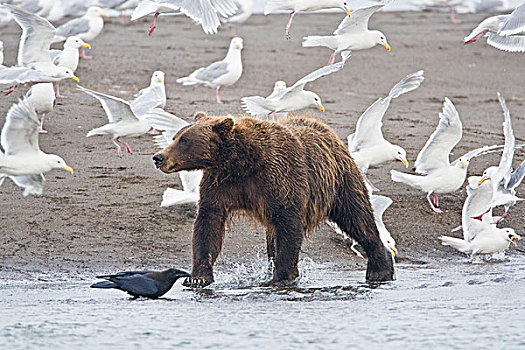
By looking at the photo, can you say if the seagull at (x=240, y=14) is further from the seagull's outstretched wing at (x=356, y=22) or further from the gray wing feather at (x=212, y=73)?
the seagull's outstretched wing at (x=356, y=22)

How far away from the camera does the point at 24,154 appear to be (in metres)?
9.39

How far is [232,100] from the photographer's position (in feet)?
48.7

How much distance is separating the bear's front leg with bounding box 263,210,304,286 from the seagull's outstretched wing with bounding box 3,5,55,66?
18.6 ft

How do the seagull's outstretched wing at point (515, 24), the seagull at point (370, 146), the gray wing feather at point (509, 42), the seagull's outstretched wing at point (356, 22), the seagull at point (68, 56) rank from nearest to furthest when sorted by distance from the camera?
1. the seagull's outstretched wing at point (515, 24)
2. the seagull at point (370, 146)
3. the gray wing feather at point (509, 42)
4. the seagull's outstretched wing at point (356, 22)
5. the seagull at point (68, 56)

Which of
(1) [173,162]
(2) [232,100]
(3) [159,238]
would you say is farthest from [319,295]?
(2) [232,100]

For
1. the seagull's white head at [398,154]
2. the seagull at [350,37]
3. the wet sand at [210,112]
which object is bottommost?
the wet sand at [210,112]

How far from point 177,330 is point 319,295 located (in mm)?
1490

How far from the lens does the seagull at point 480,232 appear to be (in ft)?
31.6

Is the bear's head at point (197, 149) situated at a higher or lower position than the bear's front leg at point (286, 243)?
higher

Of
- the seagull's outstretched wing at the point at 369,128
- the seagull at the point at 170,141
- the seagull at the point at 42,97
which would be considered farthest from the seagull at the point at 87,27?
the seagull at the point at 170,141

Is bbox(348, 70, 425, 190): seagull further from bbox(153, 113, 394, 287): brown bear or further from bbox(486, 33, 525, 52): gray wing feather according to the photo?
bbox(153, 113, 394, 287): brown bear

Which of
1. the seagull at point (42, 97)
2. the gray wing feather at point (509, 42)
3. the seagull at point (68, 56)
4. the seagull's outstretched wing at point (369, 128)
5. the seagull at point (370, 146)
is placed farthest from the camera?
the seagull at point (68, 56)

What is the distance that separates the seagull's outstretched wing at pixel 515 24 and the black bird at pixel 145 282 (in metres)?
4.49

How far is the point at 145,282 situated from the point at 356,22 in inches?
232
